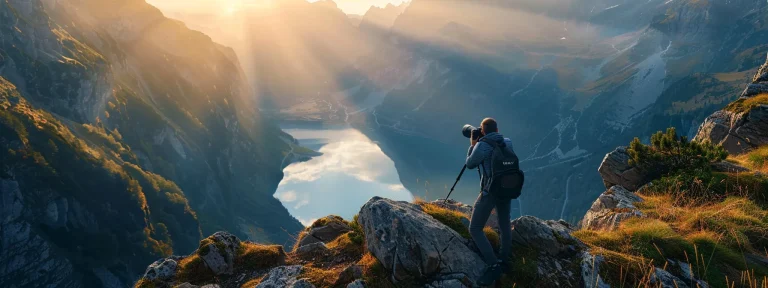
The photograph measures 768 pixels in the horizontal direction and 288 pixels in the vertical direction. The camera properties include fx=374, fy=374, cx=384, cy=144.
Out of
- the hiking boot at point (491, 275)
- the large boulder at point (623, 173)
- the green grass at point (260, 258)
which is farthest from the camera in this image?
the large boulder at point (623, 173)

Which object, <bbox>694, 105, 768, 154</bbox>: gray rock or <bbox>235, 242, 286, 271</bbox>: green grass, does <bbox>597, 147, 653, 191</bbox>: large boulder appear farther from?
<bbox>235, 242, 286, 271</bbox>: green grass

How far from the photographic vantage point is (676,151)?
49.3 feet

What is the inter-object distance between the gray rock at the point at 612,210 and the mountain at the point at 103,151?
8207 cm

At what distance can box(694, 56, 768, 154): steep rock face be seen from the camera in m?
18.1

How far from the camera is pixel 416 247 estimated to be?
7.87 meters

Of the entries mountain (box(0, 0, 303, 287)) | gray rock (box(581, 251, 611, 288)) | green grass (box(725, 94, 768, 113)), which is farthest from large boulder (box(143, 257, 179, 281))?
mountain (box(0, 0, 303, 287))

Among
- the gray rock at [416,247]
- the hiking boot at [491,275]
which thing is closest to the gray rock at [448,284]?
the gray rock at [416,247]

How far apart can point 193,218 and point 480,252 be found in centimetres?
12645

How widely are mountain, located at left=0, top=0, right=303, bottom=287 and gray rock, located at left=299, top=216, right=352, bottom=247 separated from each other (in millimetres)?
74760

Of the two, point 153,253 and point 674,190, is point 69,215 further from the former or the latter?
point 674,190

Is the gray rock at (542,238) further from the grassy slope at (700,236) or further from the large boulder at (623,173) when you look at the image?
the large boulder at (623,173)

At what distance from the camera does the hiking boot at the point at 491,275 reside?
721cm

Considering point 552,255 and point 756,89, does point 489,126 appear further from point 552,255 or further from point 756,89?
point 756,89

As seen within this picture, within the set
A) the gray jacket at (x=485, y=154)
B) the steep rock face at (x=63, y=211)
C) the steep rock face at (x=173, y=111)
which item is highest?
the steep rock face at (x=173, y=111)
